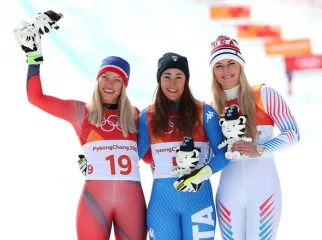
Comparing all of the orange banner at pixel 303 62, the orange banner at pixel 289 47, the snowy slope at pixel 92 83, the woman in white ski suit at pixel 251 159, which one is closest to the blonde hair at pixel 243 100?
the woman in white ski suit at pixel 251 159

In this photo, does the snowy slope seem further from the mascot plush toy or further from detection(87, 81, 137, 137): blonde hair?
the mascot plush toy

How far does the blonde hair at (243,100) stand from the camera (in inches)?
146

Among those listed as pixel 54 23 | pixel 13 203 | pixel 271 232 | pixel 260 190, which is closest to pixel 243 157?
pixel 260 190

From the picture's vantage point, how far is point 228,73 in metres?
3.88

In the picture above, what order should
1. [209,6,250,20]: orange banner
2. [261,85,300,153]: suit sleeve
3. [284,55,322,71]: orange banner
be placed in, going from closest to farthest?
1. [261,85,300,153]: suit sleeve
2. [284,55,322,71]: orange banner
3. [209,6,250,20]: orange banner

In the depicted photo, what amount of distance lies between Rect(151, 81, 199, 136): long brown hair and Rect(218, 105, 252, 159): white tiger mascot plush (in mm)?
291

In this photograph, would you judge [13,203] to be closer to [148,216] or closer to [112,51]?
[148,216]

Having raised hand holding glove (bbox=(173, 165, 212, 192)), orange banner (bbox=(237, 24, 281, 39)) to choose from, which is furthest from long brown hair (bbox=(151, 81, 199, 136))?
orange banner (bbox=(237, 24, 281, 39))

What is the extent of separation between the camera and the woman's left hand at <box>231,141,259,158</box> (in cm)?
345

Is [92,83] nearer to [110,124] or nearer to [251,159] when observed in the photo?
[110,124]

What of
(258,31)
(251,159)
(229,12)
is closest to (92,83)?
(229,12)

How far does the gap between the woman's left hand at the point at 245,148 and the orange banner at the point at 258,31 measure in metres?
9.97

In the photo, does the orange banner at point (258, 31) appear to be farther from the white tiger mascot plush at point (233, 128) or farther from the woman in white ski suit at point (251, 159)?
the white tiger mascot plush at point (233, 128)

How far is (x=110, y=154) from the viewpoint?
3.70 m
